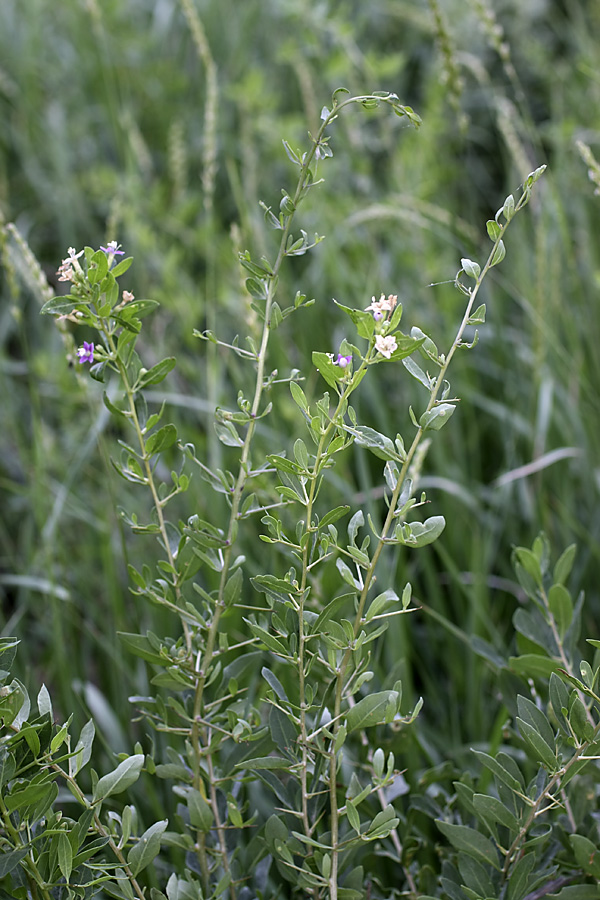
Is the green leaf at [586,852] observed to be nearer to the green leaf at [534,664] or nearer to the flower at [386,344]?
the green leaf at [534,664]

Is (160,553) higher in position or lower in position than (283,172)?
lower

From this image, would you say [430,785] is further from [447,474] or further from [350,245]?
Answer: [350,245]

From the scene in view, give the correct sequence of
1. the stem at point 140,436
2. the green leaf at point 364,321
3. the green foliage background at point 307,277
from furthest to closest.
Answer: the green foliage background at point 307,277 < the stem at point 140,436 < the green leaf at point 364,321

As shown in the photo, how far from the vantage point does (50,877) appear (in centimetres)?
61

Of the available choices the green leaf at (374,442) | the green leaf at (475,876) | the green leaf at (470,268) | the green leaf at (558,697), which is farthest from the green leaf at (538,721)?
the green leaf at (470,268)

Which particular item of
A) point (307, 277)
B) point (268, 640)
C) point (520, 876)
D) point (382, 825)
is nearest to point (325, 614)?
point (268, 640)

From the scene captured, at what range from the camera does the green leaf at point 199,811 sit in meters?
0.64

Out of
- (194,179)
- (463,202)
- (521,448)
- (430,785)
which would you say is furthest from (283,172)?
(430,785)

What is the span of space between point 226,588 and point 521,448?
0.95 meters

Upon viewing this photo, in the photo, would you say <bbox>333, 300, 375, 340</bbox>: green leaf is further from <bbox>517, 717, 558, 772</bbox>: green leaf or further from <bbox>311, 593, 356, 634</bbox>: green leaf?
<bbox>517, 717, 558, 772</bbox>: green leaf

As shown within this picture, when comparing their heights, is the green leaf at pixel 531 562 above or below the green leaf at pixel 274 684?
below

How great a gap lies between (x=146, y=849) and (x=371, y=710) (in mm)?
203

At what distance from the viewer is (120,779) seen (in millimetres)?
630

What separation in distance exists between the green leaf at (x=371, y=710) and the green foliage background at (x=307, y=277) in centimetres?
19
